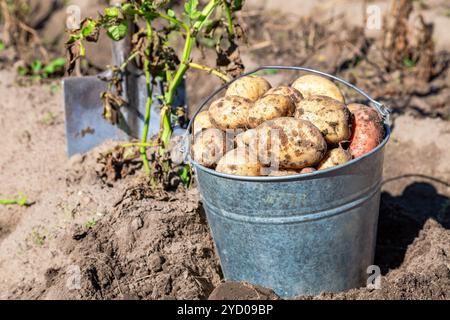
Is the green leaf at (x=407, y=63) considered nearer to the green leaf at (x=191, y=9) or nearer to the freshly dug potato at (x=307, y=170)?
the green leaf at (x=191, y=9)

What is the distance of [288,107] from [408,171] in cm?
179

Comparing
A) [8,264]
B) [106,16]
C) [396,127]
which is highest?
[106,16]

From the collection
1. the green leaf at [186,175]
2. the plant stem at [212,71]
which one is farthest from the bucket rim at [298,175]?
the green leaf at [186,175]

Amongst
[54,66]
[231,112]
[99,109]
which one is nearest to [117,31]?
[231,112]

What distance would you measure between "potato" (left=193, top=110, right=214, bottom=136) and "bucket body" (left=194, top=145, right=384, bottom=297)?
0.25m

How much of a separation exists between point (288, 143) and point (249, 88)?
495 millimetres

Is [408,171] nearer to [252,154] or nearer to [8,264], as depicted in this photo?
[252,154]

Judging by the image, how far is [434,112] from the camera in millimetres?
4672

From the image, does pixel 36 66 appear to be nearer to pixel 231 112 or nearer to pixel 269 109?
pixel 231 112

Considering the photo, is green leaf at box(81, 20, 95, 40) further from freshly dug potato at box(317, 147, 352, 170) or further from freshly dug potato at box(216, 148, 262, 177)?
freshly dug potato at box(317, 147, 352, 170)

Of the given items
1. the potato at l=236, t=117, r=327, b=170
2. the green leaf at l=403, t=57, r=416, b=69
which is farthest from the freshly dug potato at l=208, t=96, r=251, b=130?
the green leaf at l=403, t=57, r=416, b=69

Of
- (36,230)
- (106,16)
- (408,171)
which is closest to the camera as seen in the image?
(106,16)

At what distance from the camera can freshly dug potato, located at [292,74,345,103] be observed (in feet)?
9.19

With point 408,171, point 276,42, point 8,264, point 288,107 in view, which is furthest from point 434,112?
point 8,264
